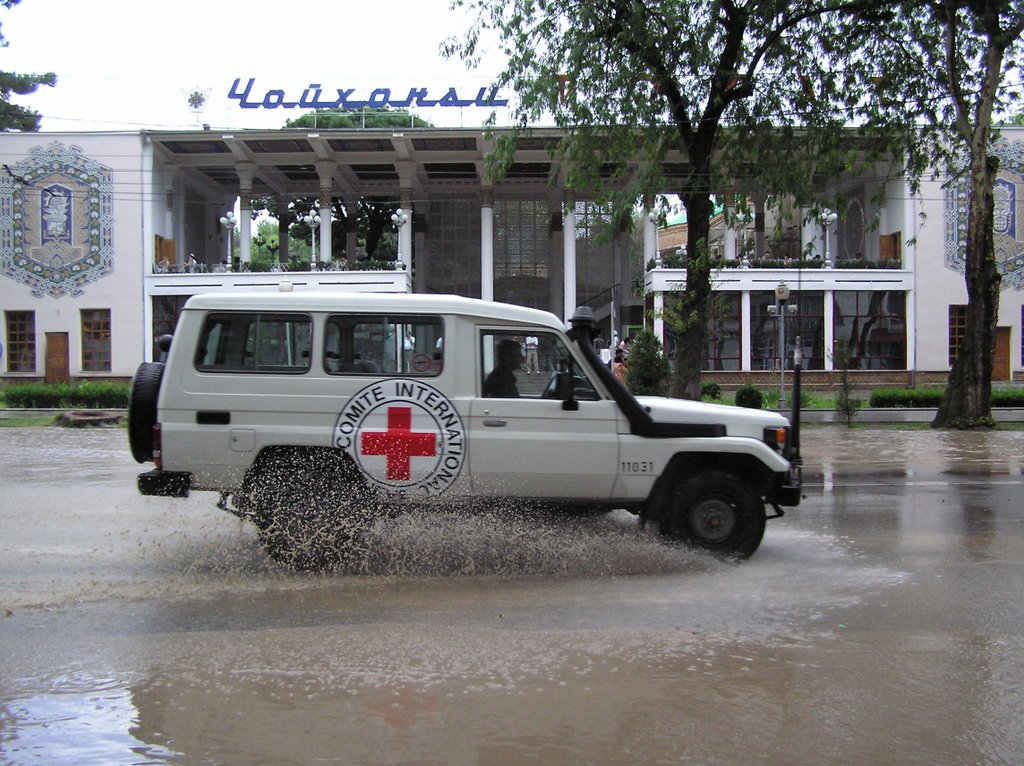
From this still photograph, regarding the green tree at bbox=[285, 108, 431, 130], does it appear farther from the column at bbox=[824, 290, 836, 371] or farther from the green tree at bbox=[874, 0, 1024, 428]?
the green tree at bbox=[874, 0, 1024, 428]

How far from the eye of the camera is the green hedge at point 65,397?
26.8 meters

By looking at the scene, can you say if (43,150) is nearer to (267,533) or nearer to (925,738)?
(267,533)

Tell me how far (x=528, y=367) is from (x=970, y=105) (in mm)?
18955

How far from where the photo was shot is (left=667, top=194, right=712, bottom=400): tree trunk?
59.9 feet

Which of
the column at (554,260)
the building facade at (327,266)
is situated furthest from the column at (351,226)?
the column at (554,260)

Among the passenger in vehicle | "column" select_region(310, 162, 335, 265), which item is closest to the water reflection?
the passenger in vehicle

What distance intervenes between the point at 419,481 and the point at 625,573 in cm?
169

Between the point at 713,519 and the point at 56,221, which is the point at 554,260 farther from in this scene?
the point at 713,519

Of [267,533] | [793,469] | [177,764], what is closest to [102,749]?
[177,764]

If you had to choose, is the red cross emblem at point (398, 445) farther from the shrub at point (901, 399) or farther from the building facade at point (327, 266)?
the building facade at point (327, 266)

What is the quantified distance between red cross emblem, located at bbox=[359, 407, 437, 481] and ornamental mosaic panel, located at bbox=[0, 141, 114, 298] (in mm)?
33922

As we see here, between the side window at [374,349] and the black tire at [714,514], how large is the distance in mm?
2148

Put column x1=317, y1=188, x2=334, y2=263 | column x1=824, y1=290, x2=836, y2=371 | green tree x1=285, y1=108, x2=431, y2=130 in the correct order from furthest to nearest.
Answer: green tree x1=285, y1=108, x2=431, y2=130 < column x1=317, y1=188, x2=334, y2=263 < column x1=824, y1=290, x2=836, y2=371

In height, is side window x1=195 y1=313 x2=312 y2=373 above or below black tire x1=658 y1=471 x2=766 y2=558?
above
